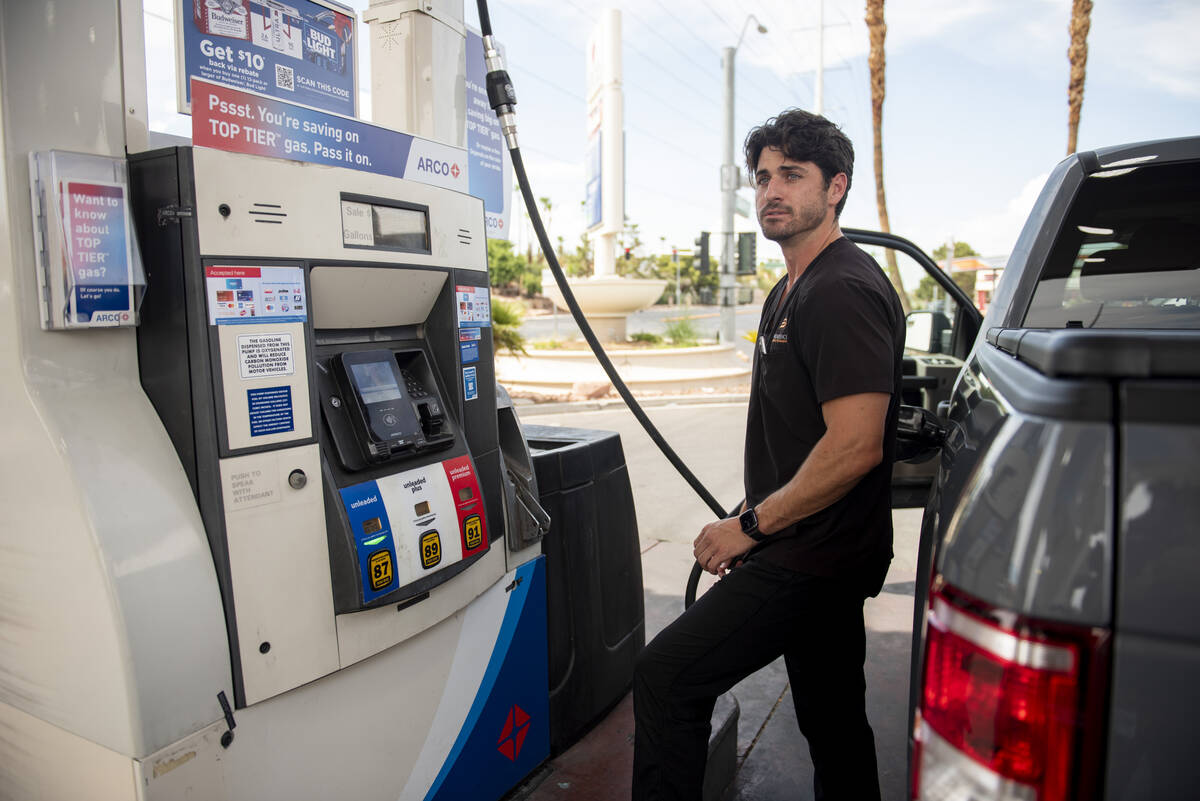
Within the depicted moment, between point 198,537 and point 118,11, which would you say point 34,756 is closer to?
point 198,537

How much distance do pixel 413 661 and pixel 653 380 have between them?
12.1m

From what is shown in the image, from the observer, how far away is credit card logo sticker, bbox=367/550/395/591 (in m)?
1.83

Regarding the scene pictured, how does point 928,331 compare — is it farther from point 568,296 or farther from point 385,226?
point 385,226

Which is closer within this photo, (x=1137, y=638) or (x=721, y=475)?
(x=1137, y=638)

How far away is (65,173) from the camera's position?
1.47m

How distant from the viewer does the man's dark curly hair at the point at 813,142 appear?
79.1 inches

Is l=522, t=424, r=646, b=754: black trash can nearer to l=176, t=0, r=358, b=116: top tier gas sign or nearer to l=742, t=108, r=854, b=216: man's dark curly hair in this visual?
l=742, t=108, r=854, b=216: man's dark curly hair

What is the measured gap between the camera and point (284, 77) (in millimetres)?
2324

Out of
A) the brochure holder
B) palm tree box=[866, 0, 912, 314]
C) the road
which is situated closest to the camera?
the brochure holder

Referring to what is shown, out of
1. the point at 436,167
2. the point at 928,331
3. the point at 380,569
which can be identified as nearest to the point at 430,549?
the point at 380,569

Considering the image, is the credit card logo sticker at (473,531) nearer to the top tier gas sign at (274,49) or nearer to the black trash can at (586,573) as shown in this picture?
the black trash can at (586,573)

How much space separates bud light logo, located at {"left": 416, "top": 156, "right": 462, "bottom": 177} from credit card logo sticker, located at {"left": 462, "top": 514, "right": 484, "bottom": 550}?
3.56 feet

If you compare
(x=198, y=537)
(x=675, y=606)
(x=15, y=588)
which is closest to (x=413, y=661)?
(x=198, y=537)

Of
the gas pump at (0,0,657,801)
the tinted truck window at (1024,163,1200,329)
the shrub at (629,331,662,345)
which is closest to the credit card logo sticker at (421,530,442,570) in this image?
the gas pump at (0,0,657,801)
